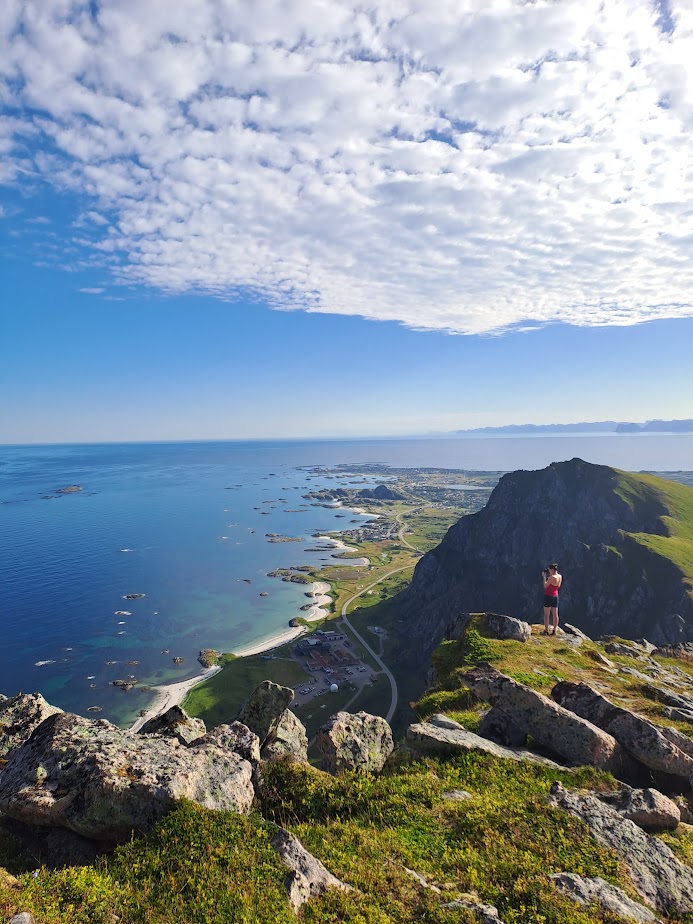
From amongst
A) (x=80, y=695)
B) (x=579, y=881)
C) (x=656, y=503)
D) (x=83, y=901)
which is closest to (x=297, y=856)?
(x=83, y=901)

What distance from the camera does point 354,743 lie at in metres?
17.0

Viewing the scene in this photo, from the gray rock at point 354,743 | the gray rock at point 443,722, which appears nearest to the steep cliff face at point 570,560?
the gray rock at point 443,722

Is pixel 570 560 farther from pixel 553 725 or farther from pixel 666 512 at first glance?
pixel 553 725

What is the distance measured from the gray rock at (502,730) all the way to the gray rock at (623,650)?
1985 cm

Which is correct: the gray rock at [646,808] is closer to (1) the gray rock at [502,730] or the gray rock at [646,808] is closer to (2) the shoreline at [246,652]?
(1) the gray rock at [502,730]

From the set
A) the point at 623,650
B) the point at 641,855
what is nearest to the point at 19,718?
the point at 641,855

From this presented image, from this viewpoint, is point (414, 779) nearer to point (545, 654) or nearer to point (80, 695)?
point (545, 654)

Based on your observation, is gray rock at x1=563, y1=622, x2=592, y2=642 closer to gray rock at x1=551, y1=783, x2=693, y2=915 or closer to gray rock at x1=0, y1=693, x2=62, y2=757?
gray rock at x1=551, y1=783, x2=693, y2=915

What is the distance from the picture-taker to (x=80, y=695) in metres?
91.5

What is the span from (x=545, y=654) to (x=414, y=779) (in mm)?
16186

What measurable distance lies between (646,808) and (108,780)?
16.2 m

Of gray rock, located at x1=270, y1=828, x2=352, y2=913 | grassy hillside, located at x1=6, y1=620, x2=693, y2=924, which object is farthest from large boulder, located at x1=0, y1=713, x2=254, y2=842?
gray rock, located at x1=270, y1=828, x2=352, y2=913

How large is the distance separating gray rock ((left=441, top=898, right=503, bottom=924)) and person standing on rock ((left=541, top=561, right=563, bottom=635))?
2150 cm

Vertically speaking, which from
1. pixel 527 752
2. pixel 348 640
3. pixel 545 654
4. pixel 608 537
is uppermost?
pixel 527 752
